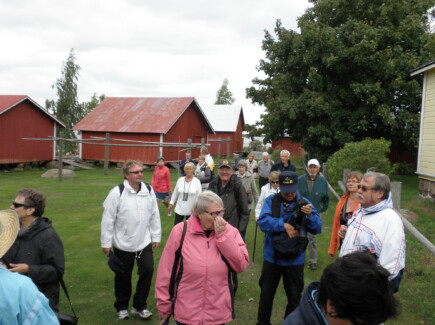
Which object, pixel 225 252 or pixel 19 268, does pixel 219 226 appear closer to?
pixel 225 252

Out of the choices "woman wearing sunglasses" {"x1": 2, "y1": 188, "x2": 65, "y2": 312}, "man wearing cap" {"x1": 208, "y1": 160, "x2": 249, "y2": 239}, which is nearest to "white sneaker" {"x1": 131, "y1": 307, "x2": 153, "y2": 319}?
"woman wearing sunglasses" {"x1": 2, "y1": 188, "x2": 65, "y2": 312}

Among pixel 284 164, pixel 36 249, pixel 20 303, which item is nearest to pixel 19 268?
pixel 36 249

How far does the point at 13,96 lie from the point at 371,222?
27.5 meters

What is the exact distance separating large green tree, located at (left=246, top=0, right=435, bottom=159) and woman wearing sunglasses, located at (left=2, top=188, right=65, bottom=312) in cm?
1714

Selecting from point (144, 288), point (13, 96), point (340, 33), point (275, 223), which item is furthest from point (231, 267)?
point (13, 96)

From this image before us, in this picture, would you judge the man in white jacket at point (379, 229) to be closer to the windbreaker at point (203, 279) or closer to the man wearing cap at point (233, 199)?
the windbreaker at point (203, 279)

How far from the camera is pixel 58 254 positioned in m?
3.45

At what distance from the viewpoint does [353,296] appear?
5.41 feet

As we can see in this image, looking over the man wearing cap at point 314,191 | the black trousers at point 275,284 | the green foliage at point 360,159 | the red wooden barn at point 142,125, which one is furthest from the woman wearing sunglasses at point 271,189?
the red wooden barn at point 142,125

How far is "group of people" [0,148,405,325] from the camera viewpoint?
172cm

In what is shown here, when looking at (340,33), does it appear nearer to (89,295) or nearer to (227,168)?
(227,168)

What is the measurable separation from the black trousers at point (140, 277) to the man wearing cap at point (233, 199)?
140 centimetres

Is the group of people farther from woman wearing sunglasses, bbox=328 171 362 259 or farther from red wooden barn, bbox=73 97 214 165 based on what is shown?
red wooden barn, bbox=73 97 214 165

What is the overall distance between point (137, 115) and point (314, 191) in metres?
24.6
